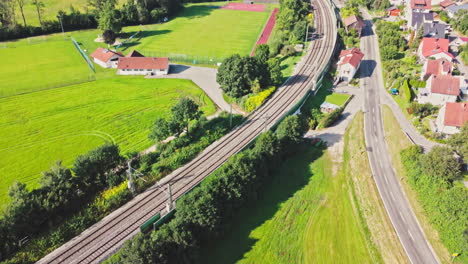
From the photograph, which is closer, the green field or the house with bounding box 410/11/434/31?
the green field

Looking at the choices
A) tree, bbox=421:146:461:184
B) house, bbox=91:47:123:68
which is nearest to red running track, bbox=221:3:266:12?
house, bbox=91:47:123:68

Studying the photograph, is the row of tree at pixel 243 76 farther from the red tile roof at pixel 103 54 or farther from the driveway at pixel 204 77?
the red tile roof at pixel 103 54

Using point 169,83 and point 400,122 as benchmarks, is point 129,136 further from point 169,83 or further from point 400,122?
point 400,122

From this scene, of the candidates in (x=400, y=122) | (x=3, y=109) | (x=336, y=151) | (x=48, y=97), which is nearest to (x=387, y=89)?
(x=400, y=122)

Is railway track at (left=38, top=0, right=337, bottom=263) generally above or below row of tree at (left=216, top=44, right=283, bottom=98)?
below

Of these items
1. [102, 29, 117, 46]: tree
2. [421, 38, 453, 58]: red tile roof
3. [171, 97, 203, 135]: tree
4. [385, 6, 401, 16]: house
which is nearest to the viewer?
[171, 97, 203, 135]: tree

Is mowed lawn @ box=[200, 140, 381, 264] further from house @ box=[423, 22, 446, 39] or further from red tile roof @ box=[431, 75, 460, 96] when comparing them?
house @ box=[423, 22, 446, 39]

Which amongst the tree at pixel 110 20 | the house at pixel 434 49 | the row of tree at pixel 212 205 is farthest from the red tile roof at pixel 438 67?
the tree at pixel 110 20

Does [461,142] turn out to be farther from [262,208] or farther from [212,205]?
[212,205]
